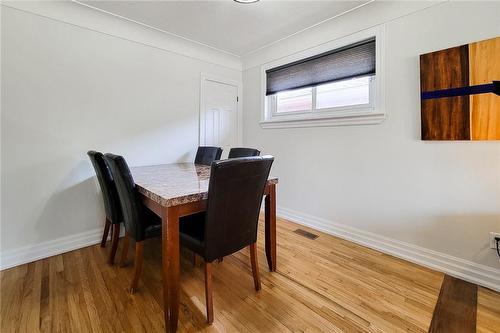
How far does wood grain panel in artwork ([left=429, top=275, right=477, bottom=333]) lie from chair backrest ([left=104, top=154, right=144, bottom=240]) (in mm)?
1773

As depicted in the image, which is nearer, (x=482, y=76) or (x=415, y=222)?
(x=482, y=76)

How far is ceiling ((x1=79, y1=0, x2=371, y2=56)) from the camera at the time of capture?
2.04 meters

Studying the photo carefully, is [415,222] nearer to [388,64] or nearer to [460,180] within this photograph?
[460,180]

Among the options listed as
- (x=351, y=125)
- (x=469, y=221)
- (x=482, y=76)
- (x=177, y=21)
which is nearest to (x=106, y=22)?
(x=177, y=21)

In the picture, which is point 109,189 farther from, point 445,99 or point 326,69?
point 445,99

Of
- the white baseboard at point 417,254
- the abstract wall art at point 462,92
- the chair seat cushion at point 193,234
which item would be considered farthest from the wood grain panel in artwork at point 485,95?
the chair seat cushion at point 193,234

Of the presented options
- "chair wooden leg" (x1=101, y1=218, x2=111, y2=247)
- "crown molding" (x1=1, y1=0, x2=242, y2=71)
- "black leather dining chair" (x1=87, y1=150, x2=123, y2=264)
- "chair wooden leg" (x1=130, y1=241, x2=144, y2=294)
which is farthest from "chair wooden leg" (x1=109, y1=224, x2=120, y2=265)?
"crown molding" (x1=1, y1=0, x2=242, y2=71)

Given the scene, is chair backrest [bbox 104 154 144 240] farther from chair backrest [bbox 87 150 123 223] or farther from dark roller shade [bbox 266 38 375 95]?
dark roller shade [bbox 266 38 375 95]

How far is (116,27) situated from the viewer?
2.28 metres

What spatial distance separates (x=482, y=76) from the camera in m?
1.52

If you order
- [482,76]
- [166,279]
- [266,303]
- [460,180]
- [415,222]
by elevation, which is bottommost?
[266,303]

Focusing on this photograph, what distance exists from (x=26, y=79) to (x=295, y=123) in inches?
100

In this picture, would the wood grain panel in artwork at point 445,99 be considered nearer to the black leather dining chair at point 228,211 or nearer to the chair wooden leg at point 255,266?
the black leather dining chair at point 228,211

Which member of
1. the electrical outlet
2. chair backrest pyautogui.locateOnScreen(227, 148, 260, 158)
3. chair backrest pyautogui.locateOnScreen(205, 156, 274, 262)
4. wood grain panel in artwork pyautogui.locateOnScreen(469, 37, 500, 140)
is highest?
wood grain panel in artwork pyautogui.locateOnScreen(469, 37, 500, 140)
